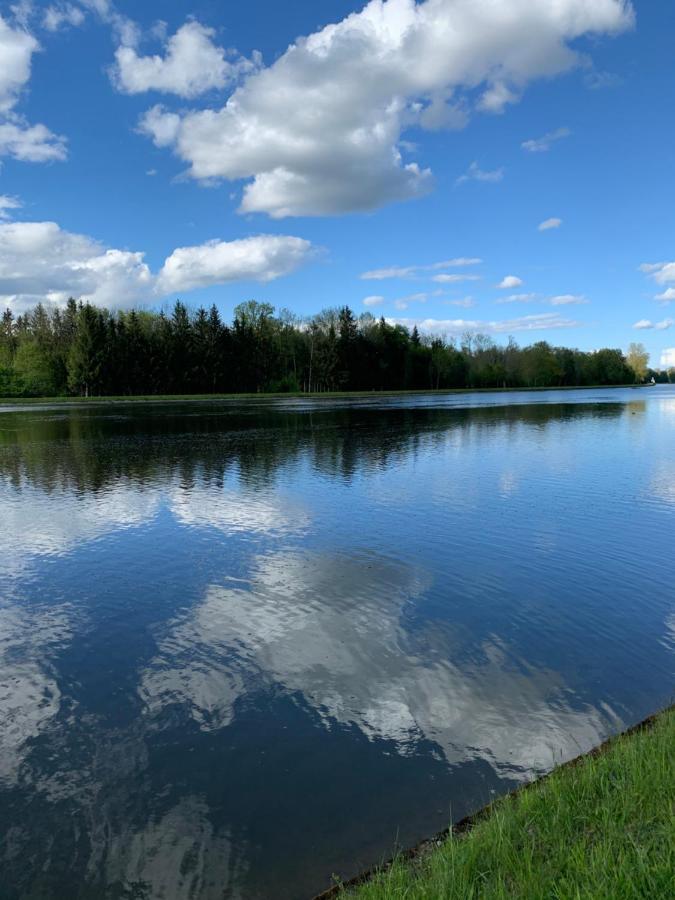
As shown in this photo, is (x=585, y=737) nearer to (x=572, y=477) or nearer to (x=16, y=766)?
(x=16, y=766)

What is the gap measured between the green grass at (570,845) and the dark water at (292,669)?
2.58 ft

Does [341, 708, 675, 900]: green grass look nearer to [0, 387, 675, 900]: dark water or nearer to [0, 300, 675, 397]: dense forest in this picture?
[0, 387, 675, 900]: dark water

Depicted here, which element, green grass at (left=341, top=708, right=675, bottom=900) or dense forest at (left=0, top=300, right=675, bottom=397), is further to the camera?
dense forest at (left=0, top=300, right=675, bottom=397)

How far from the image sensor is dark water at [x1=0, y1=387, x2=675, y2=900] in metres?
5.24

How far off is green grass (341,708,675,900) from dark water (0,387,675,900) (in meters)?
0.79

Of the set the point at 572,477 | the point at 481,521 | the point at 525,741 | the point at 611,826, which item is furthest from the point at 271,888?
the point at 572,477

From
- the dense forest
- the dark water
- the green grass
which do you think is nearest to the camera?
the green grass

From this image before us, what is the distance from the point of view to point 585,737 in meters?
6.37

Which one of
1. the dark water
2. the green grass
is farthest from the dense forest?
the green grass

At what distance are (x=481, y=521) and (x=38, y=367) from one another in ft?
308

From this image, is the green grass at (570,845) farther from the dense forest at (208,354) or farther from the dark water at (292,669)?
the dense forest at (208,354)

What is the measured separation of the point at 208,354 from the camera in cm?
10700

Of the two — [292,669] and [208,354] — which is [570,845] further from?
[208,354]

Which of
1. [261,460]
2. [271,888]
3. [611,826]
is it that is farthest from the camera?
[261,460]
